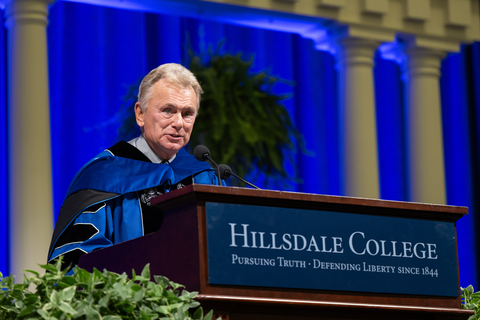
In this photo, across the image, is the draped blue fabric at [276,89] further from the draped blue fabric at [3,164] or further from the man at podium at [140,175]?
the man at podium at [140,175]

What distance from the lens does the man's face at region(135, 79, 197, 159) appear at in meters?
A: 2.77

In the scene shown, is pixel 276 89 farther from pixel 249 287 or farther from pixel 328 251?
pixel 249 287

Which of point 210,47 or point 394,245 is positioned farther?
point 210,47

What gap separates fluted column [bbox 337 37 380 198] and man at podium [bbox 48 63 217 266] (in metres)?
2.73

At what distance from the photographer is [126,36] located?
18.5 ft

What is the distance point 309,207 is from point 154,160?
1.00 meters

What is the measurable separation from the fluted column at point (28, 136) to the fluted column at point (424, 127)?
8.47 ft

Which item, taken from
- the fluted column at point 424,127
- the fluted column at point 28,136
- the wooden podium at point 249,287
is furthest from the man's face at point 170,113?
the fluted column at point 424,127

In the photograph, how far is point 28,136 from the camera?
465 cm

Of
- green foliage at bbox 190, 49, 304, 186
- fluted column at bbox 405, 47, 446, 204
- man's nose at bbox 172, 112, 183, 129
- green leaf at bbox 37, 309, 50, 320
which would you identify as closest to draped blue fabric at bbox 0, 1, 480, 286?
green foliage at bbox 190, 49, 304, 186

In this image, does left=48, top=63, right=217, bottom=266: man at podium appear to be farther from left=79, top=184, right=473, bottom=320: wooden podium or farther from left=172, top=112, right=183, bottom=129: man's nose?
left=79, top=184, right=473, bottom=320: wooden podium

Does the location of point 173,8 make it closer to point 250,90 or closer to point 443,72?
point 250,90

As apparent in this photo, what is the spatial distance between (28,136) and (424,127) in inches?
109

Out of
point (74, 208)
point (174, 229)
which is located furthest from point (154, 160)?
point (174, 229)
